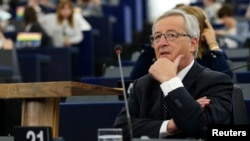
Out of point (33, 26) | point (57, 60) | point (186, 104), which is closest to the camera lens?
point (186, 104)

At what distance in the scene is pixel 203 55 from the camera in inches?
256

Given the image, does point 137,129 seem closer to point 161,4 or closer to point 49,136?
point 49,136

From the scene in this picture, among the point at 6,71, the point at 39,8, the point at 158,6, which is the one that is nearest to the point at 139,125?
the point at 6,71

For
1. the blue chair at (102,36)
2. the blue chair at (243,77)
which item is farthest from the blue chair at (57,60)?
the blue chair at (243,77)

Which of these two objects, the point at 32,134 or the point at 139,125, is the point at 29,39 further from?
the point at 32,134

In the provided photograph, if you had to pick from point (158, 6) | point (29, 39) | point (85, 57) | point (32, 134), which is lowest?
point (32, 134)

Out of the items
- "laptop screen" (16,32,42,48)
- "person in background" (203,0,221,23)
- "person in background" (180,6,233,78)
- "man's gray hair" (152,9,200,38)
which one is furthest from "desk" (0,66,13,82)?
"person in background" (203,0,221,23)

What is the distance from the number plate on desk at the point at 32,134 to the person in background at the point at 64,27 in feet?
30.9

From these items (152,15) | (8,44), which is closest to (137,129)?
(8,44)

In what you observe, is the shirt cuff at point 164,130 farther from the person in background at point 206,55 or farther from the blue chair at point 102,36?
the blue chair at point 102,36

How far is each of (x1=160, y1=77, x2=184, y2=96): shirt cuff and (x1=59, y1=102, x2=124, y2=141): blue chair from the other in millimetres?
1336

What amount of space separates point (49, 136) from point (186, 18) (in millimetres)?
1202

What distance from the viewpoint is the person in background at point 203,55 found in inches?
252

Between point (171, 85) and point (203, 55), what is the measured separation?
6.48 ft
